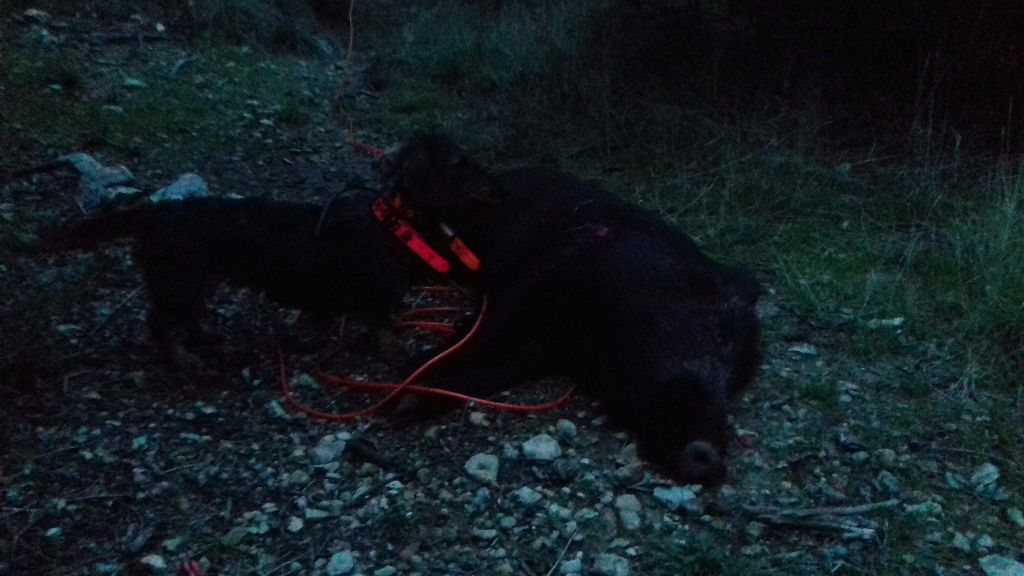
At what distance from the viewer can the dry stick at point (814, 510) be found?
2883 mm

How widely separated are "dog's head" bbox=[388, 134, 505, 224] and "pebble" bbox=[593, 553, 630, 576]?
158 cm

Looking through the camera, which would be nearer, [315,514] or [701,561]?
[701,561]

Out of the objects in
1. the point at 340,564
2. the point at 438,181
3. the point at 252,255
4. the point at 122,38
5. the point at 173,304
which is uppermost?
the point at 122,38

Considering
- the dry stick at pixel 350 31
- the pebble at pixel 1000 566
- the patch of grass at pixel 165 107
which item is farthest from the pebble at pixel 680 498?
the dry stick at pixel 350 31

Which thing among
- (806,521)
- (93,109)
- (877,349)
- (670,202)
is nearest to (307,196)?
(93,109)

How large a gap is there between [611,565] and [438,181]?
170 centimetres

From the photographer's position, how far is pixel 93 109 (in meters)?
5.60

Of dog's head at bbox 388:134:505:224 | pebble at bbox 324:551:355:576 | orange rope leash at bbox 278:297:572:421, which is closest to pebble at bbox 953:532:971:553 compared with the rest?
orange rope leash at bbox 278:297:572:421

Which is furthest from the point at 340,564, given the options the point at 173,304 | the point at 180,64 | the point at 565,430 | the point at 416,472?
the point at 180,64

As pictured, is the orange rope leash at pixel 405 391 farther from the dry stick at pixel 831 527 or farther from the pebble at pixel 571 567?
the dry stick at pixel 831 527

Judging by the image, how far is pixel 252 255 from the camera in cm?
357

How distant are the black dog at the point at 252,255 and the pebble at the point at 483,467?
2.50ft

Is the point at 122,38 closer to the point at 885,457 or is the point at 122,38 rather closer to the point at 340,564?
the point at 340,564

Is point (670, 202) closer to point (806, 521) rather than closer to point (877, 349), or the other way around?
point (877, 349)
